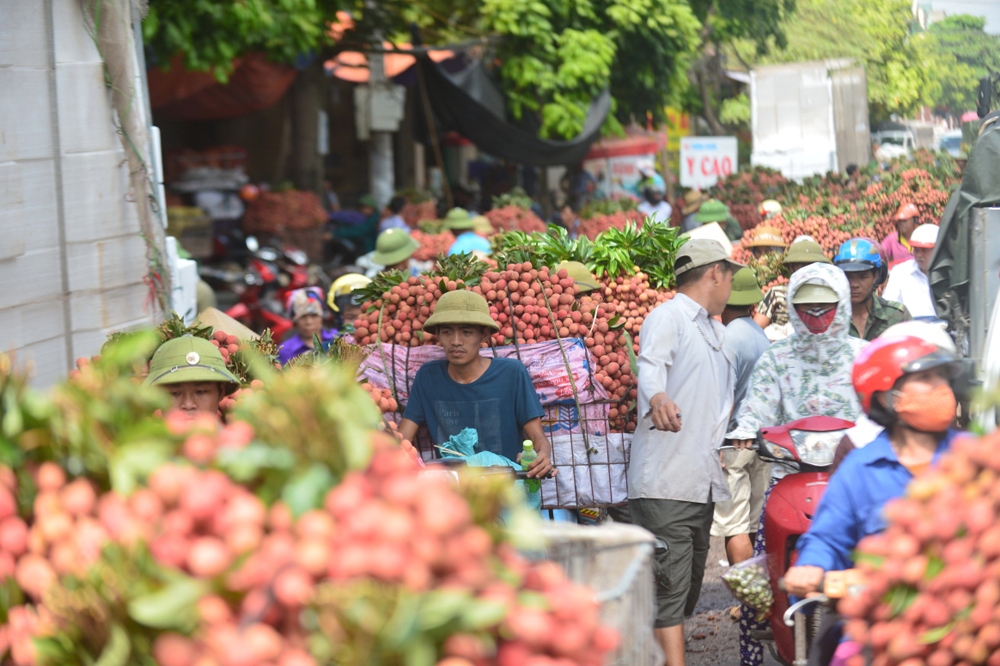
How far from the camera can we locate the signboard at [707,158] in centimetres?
1820

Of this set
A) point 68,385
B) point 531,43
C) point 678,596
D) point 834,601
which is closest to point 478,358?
point 678,596

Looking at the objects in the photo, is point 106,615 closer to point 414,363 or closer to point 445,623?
point 445,623

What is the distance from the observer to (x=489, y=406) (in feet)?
16.8

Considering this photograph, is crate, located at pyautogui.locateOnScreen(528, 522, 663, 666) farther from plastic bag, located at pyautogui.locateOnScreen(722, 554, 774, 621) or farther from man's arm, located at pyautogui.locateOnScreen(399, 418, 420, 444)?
man's arm, located at pyautogui.locateOnScreen(399, 418, 420, 444)

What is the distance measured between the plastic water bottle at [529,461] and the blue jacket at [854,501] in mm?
1817

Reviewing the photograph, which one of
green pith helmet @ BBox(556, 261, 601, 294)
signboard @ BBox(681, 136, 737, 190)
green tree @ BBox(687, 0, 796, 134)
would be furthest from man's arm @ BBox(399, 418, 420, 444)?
green tree @ BBox(687, 0, 796, 134)

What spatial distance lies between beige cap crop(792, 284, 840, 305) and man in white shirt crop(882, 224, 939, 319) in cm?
319

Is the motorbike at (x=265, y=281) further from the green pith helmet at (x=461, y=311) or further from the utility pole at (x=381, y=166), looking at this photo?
the green pith helmet at (x=461, y=311)

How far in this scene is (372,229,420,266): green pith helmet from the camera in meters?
8.22

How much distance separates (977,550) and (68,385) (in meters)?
1.89

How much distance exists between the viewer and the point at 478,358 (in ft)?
17.2

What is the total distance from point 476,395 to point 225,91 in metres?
9.40

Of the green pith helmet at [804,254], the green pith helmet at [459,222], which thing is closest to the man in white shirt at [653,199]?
the green pith helmet at [459,222]

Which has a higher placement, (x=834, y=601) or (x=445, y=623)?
(x=445, y=623)
